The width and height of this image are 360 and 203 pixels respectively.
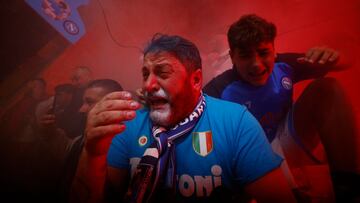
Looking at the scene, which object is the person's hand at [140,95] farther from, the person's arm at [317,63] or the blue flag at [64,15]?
the person's arm at [317,63]

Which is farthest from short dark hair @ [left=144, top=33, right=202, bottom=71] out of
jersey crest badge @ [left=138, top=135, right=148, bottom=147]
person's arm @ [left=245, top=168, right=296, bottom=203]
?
person's arm @ [left=245, top=168, right=296, bottom=203]

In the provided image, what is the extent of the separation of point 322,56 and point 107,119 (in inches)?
55.6

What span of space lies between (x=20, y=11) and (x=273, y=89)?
1817 mm

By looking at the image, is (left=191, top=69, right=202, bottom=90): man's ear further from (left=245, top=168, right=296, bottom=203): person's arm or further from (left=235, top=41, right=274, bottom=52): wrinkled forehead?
(left=245, top=168, right=296, bottom=203): person's arm

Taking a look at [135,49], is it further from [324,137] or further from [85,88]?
[324,137]

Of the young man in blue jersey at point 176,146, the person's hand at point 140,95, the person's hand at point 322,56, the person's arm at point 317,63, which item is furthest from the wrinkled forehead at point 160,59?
the person's hand at point 322,56

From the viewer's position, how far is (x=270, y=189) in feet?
4.07

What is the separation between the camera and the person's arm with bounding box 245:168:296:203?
1240mm

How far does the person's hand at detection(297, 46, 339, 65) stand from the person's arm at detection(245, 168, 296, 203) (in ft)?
2.58

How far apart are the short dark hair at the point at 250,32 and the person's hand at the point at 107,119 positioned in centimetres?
83

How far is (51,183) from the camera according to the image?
1550 millimetres

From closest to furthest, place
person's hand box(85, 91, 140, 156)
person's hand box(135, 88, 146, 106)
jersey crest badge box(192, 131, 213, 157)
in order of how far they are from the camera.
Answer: person's hand box(85, 91, 140, 156), jersey crest badge box(192, 131, 213, 157), person's hand box(135, 88, 146, 106)

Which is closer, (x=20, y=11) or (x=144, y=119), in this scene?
(x=144, y=119)

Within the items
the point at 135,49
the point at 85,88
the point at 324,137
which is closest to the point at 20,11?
the point at 85,88
